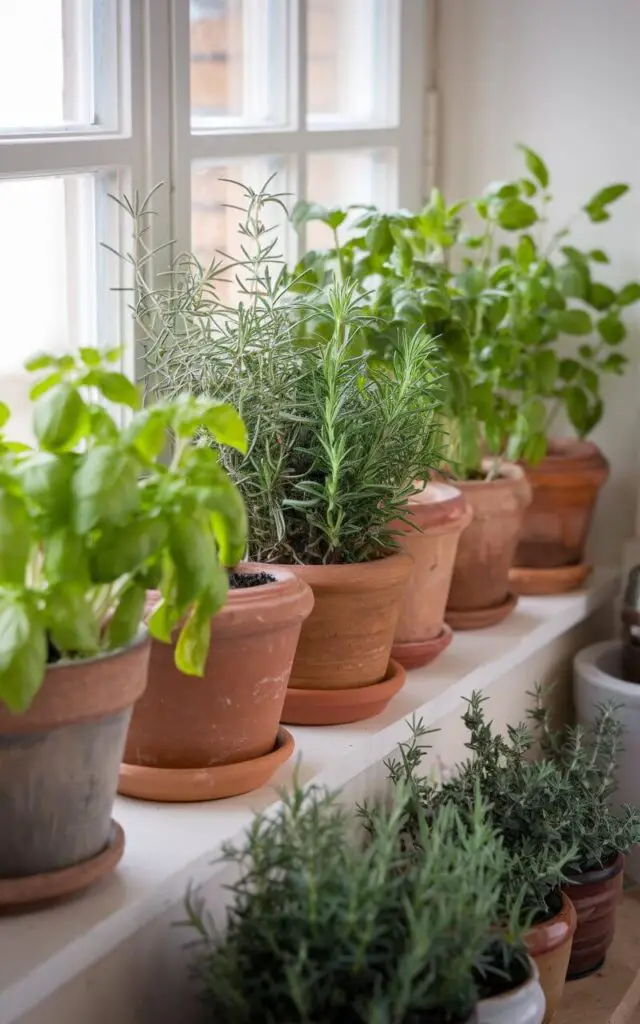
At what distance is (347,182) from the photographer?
182 cm

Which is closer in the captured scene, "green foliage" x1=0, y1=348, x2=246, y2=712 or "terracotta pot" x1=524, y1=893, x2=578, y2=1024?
"green foliage" x1=0, y1=348, x2=246, y2=712

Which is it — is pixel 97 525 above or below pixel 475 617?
above

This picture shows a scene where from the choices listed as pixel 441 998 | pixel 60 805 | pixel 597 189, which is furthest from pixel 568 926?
pixel 597 189

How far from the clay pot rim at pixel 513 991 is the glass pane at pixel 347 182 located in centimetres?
98

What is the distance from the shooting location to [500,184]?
1.74 metres

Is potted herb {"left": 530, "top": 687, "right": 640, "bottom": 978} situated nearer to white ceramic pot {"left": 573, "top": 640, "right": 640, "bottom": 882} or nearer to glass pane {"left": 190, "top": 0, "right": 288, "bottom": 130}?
white ceramic pot {"left": 573, "top": 640, "right": 640, "bottom": 882}

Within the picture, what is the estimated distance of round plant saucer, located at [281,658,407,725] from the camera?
1317 mm

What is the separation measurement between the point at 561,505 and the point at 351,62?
658 millimetres

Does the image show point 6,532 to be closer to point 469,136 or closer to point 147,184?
point 147,184

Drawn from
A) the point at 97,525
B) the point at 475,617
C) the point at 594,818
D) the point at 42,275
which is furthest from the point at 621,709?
the point at 97,525

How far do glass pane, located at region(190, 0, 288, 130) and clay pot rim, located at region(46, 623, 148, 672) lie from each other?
2.34 ft

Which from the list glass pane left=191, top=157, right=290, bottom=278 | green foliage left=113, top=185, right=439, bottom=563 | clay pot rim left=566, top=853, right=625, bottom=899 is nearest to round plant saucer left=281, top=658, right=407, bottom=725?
green foliage left=113, top=185, right=439, bottom=563

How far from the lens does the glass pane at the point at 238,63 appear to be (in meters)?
1.50

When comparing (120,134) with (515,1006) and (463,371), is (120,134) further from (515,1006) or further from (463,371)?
(515,1006)
